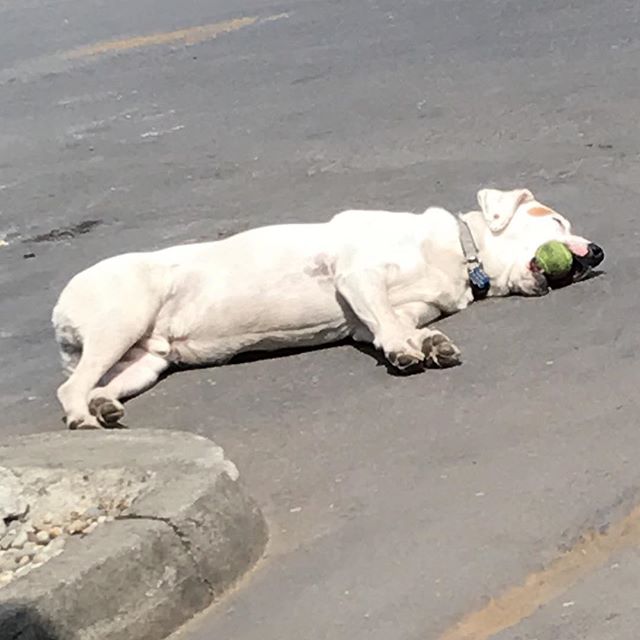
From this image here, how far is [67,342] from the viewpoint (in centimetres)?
630

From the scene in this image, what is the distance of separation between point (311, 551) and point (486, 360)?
1699 mm

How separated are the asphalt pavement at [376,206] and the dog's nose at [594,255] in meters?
0.14

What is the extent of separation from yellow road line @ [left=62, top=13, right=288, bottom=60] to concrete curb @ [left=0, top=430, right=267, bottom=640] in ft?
36.1

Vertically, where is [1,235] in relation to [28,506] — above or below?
below

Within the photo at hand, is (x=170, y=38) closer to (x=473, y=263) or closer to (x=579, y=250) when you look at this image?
(x=473, y=263)

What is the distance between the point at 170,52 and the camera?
49.0 ft

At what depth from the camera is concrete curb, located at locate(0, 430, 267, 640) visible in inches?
154

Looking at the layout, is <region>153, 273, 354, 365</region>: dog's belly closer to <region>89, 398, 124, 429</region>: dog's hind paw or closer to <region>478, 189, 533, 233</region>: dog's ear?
<region>89, 398, 124, 429</region>: dog's hind paw

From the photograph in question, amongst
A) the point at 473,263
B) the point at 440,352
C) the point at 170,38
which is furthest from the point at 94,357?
the point at 170,38

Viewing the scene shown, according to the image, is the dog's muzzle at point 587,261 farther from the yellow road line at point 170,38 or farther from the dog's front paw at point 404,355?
the yellow road line at point 170,38

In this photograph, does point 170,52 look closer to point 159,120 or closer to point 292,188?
point 159,120

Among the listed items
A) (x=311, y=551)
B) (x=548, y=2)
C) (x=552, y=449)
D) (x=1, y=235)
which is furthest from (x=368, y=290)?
(x=548, y=2)

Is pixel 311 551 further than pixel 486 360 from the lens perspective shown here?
No

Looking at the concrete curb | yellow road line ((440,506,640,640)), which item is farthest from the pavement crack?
yellow road line ((440,506,640,640))
